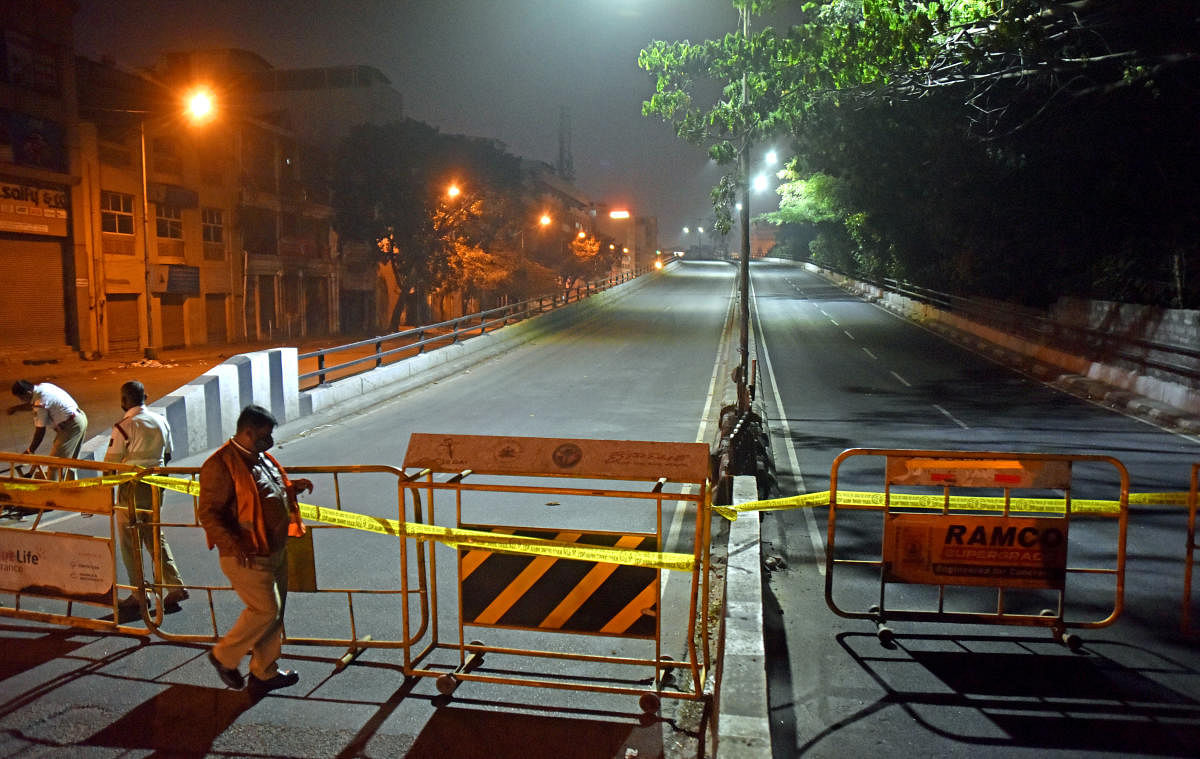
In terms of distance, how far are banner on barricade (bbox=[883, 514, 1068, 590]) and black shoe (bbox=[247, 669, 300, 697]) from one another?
4090 mm

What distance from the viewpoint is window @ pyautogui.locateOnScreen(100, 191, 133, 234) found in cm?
3164

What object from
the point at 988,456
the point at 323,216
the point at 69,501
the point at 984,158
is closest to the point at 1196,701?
the point at 988,456

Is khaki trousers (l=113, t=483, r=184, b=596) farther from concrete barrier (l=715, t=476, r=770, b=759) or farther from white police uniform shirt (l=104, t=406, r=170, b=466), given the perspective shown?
concrete barrier (l=715, t=476, r=770, b=759)

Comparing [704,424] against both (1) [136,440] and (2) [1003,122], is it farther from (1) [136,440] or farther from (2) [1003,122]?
(2) [1003,122]

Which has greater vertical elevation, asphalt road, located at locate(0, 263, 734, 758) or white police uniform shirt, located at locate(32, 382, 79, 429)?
white police uniform shirt, located at locate(32, 382, 79, 429)

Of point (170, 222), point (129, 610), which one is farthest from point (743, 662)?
point (170, 222)

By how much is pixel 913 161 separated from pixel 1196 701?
28.9m

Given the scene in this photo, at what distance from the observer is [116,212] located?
106 feet

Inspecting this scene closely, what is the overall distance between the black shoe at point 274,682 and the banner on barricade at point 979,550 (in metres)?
4.09

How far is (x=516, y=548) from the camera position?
5297 mm

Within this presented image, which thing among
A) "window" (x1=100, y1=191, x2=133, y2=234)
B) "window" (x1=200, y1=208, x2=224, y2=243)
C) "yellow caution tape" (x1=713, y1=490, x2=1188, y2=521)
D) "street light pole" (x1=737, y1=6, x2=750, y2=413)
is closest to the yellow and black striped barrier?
"yellow caution tape" (x1=713, y1=490, x2=1188, y2=521)

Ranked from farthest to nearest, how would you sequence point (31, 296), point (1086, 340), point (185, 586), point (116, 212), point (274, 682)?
point (116, 212) < point (31, 296) < point (1086, 340) < point (185, 586) < point (274, 682)

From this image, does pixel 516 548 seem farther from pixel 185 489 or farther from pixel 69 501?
pixel 69 501

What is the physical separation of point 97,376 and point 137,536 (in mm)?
22941
